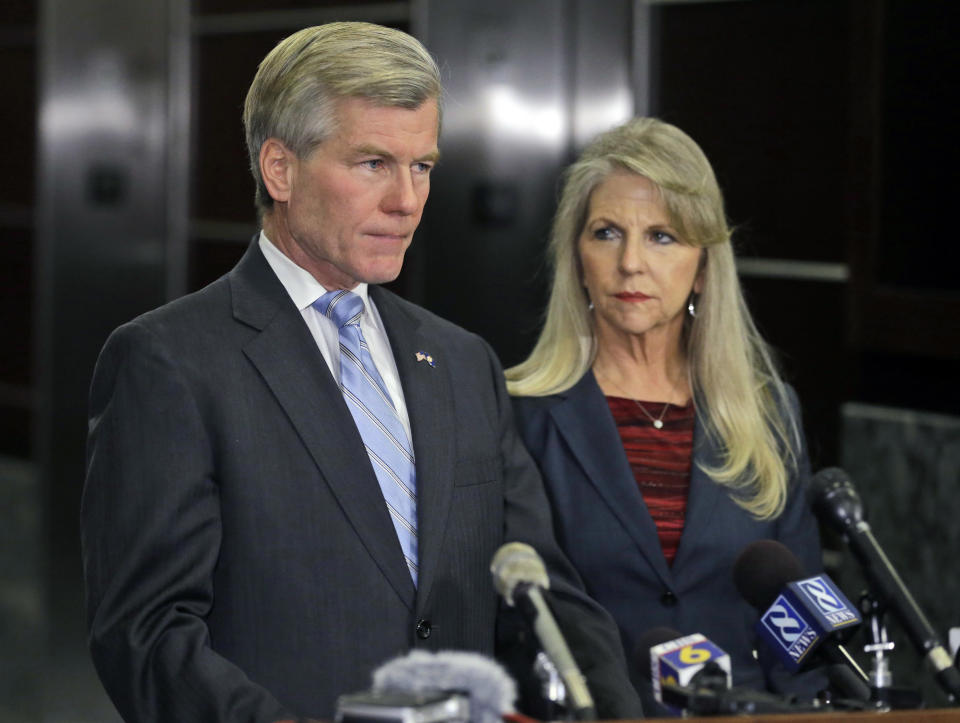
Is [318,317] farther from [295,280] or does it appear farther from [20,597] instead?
[20,597]

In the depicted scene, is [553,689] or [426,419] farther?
[426,419]

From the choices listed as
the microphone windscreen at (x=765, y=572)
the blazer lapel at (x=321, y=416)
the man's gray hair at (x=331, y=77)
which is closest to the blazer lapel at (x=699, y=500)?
the microphone windscreen at (x=765, y=572)

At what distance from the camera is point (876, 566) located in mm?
1675

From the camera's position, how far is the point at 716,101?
398 centimetres

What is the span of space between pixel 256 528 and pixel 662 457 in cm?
92

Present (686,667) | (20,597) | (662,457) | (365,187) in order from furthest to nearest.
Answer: (20,597), (662,457), (365,187), (686,667)

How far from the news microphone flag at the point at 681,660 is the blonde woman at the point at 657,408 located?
0.85m

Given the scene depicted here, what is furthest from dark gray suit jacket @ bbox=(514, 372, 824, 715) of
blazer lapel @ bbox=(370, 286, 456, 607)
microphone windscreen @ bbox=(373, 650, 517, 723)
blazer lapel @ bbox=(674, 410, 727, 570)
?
microphone windscreen @ bbox=(373, 650, 517, 723)

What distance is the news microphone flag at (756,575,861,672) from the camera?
5.53ft

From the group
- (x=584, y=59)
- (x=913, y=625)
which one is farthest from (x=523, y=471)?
(x=584, y=59)

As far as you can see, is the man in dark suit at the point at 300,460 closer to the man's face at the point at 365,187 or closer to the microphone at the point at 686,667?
the man's face at the point at 365,187

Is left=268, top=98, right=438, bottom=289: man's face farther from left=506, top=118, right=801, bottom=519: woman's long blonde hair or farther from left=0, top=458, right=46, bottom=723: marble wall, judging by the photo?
left=0, top=458, right=46, bottom=723: marble wall

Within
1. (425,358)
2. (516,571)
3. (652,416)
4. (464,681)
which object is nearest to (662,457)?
(652,416)

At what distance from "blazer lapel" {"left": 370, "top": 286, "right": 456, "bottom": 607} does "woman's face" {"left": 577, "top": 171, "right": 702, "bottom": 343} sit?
1.67ft
